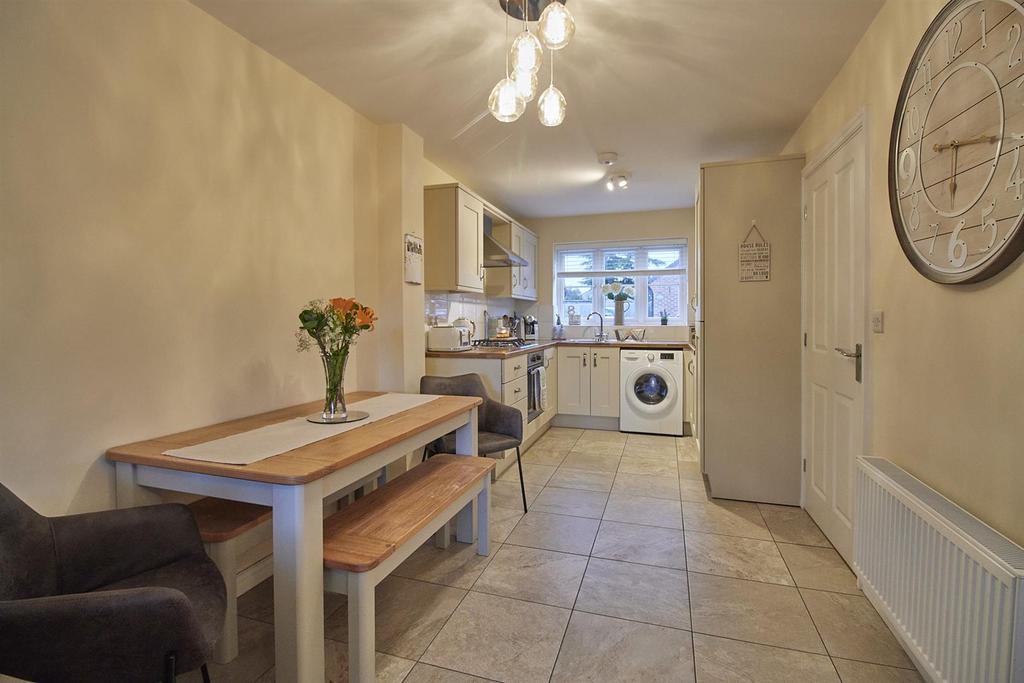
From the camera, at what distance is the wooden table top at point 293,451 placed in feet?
4.21

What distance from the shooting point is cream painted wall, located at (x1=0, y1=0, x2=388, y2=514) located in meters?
1.31

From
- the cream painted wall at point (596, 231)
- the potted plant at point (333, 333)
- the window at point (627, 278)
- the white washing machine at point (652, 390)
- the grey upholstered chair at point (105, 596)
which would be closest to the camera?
the grey upholstered chair at point (105, 596)

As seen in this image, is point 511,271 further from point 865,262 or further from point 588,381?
point 865,262

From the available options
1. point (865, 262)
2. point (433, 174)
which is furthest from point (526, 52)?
point (433, 174)

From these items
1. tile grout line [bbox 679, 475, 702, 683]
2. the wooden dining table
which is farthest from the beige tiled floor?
the wooden dining table

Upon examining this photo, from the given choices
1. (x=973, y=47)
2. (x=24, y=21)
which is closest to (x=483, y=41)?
(x=24, y=21)

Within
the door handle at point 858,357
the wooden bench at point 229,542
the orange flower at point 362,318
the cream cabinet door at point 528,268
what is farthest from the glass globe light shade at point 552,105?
the cream cabinet door at point 528,268

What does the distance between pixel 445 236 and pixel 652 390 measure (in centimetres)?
246

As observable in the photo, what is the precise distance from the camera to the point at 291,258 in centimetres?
226

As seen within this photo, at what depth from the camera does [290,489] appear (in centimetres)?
126

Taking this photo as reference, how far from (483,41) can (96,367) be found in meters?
1.89

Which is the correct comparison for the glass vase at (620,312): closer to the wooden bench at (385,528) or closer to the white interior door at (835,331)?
the white interior door at (835,331)

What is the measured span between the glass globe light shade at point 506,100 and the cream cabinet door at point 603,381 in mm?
3192

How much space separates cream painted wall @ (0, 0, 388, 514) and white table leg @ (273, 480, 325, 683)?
2.38 ft
